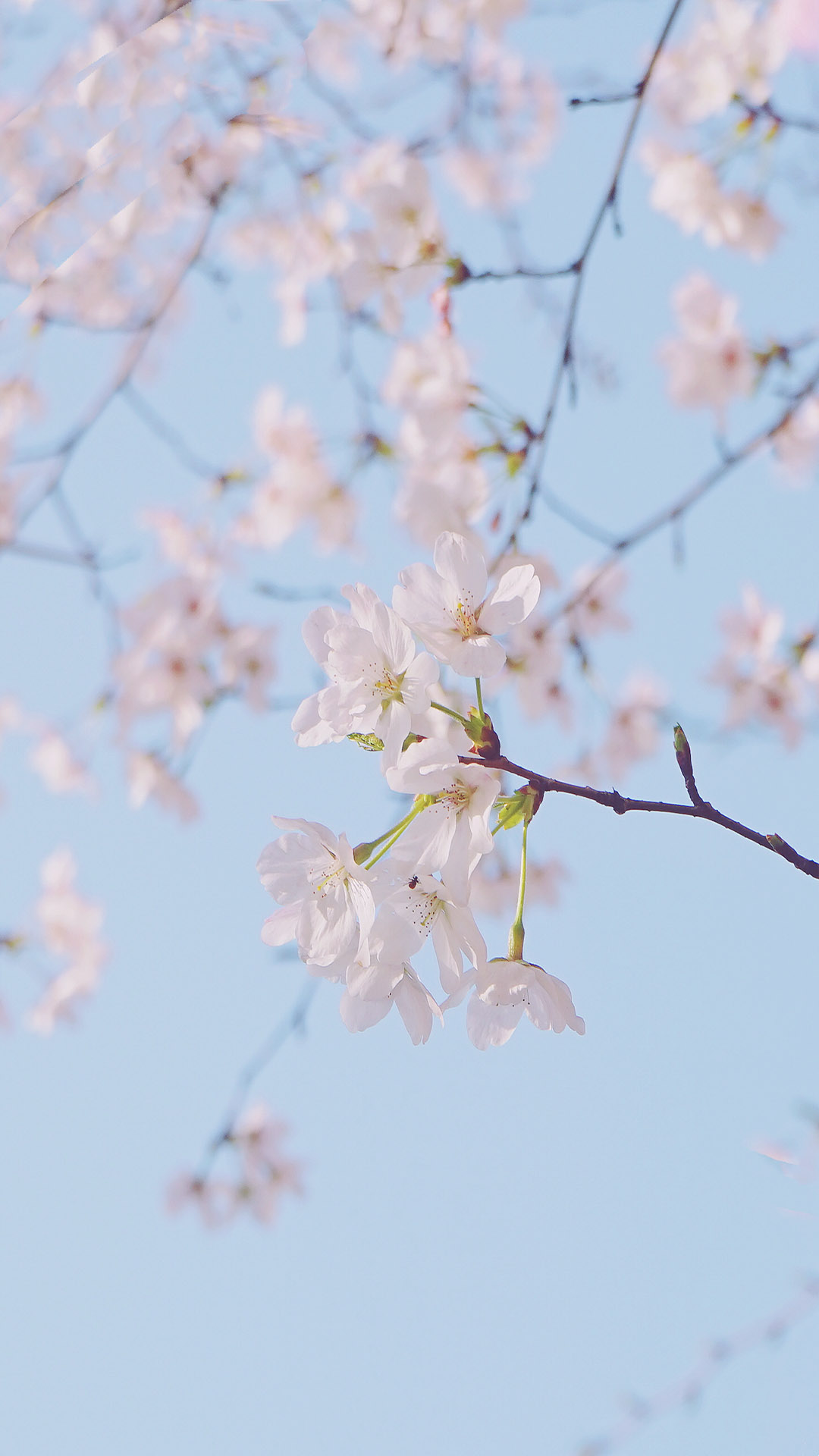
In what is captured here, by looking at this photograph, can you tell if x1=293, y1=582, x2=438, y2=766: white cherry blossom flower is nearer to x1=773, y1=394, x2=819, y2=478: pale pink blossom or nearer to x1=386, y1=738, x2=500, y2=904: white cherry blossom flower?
x1=386, y1=738, x2=500, y2=904: white cherry blossom flower

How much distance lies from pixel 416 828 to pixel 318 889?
0.11 metres

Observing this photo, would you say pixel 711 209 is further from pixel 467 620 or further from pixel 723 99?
pixel 467 620

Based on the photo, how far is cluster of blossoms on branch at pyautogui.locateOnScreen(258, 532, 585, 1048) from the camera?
751 millimetres

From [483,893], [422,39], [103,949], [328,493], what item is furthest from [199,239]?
[103,949]

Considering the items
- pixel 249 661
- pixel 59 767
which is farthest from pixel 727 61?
pixel 59 767

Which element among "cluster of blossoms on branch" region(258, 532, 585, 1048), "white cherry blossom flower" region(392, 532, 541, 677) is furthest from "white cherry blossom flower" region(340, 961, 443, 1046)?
"white cherry blossom flower" region(392, 532, 541, 677)

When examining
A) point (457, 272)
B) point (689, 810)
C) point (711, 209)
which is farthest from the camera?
point (711, 209)

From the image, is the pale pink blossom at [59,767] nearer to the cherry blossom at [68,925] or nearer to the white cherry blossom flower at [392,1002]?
the cherry blossom at [68,925]

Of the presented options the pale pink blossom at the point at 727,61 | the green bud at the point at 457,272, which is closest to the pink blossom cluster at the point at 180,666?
the green bud at the point at 457,272

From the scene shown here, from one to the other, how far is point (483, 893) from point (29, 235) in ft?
6.76

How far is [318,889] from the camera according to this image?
2.66ft

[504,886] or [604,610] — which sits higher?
[604,610]

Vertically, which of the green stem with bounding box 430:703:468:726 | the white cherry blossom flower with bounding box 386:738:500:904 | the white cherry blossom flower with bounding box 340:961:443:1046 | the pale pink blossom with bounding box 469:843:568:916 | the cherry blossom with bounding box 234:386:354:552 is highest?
the cherry blossom with bounding box 234:386:354:552

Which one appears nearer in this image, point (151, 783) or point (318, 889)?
point (318, 889)
